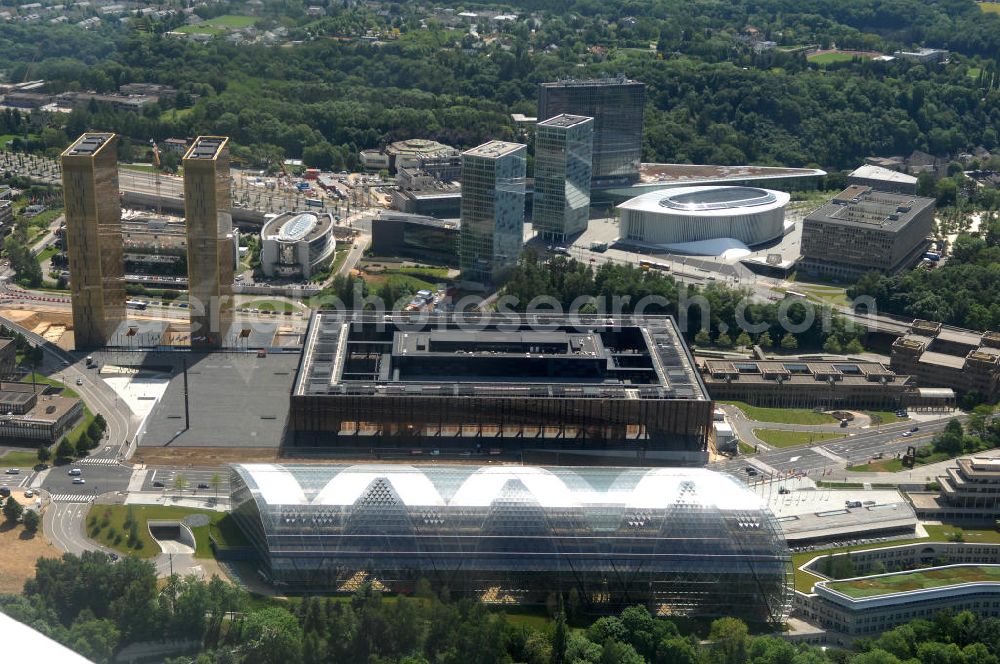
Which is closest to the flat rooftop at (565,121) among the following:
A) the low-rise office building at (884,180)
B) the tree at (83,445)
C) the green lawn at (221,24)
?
the low-rise office building at (884,180)

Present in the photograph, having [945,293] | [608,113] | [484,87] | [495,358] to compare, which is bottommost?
[945,293]

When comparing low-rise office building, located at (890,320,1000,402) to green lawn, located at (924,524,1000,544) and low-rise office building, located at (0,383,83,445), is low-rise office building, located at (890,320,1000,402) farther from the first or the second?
low-rise office building, located at (0,383,83,445)

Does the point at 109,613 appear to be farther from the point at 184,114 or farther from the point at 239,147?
the point at 184,114

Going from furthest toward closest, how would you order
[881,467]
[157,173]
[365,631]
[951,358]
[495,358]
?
1. [157,173]
2. [951,358]
3. [495,358]
4. [881,467]
5. [365,631]

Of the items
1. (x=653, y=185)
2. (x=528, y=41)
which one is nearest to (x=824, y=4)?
(x=528, y=41)

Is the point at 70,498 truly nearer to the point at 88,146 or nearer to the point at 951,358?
the point at 88,146

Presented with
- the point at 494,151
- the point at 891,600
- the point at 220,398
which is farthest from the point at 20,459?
the point at 494,151

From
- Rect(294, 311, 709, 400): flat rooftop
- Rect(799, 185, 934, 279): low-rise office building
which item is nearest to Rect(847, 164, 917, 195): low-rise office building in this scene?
Rect(799, 185, 934, 279): low-rise office building
